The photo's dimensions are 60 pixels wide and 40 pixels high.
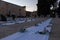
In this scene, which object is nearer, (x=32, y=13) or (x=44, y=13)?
(x=44, y=13)

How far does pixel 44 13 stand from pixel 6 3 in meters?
13.6

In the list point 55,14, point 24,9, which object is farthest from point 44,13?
point 24,9

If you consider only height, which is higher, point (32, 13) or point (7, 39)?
point (7, 39)

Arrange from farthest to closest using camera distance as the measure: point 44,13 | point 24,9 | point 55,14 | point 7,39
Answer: point 24,9 < point 55,14 < point 44,13 < point 7,39

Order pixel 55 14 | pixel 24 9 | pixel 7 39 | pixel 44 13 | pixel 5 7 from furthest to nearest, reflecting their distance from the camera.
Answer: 1. pixel 24 9
2. pixel 55 14
3. pixel 44 13
4. pixel 5 7
5. pixel 7 39

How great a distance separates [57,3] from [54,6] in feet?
14.2

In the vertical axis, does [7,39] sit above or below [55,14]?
above

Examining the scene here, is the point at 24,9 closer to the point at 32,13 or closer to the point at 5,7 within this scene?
the point at 32,13

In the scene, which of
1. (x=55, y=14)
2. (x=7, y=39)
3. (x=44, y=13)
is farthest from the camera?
(x=55, y=14)

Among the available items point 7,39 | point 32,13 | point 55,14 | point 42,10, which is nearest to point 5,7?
point 42,10

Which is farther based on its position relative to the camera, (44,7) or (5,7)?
(44,7)

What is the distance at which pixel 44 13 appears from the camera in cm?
6738

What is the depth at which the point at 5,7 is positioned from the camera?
196 feet

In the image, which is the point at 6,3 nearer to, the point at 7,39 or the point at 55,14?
the point at 55,14
